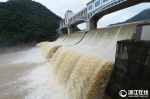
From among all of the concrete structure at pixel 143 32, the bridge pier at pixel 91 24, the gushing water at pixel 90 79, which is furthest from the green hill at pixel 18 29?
the concrete structure at pixel 143 32

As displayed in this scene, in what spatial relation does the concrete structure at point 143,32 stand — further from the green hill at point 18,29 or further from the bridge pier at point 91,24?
the green hill at point 18,29

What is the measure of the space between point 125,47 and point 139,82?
1031 mm

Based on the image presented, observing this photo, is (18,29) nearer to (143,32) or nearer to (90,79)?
(90,79)

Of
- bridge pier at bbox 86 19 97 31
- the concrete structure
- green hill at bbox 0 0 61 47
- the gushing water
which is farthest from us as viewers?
green hill at bbox 0 0 61 47

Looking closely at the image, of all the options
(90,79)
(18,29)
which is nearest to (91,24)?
(90,79)

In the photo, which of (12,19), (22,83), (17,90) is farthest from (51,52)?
(12,19)

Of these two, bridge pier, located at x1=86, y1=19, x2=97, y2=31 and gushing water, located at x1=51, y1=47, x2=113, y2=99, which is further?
bridge pier, located at x1=86, y1=19, x2=97, y2=31

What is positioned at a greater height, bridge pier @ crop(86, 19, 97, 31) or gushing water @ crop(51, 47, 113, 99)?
bridge pier @ crop(86, 19, 97, 31)

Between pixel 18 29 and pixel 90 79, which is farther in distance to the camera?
pixel 18 29

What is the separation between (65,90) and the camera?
4551 millimetres

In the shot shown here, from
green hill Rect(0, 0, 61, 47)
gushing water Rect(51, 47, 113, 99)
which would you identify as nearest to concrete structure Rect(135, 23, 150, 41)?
gushing water Rect(51, 47, 113, 99)

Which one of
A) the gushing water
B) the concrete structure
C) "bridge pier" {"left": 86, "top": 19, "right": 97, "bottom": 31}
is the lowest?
the gushing water

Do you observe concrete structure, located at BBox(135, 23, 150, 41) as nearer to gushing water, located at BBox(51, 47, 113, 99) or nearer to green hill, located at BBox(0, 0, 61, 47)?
gushing water, located at BBox(51, 47, 113, 99)

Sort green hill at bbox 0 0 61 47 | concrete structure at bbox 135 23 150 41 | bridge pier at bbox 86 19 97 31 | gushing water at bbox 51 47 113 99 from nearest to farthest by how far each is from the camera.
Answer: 1. concrete structure at bbox 135 23 150 41
2. gushing water at bbox 51 47 113 99
3. bridge pier at bbox 86 19 97 31
4. green hill at bbox 0 0 61 47
